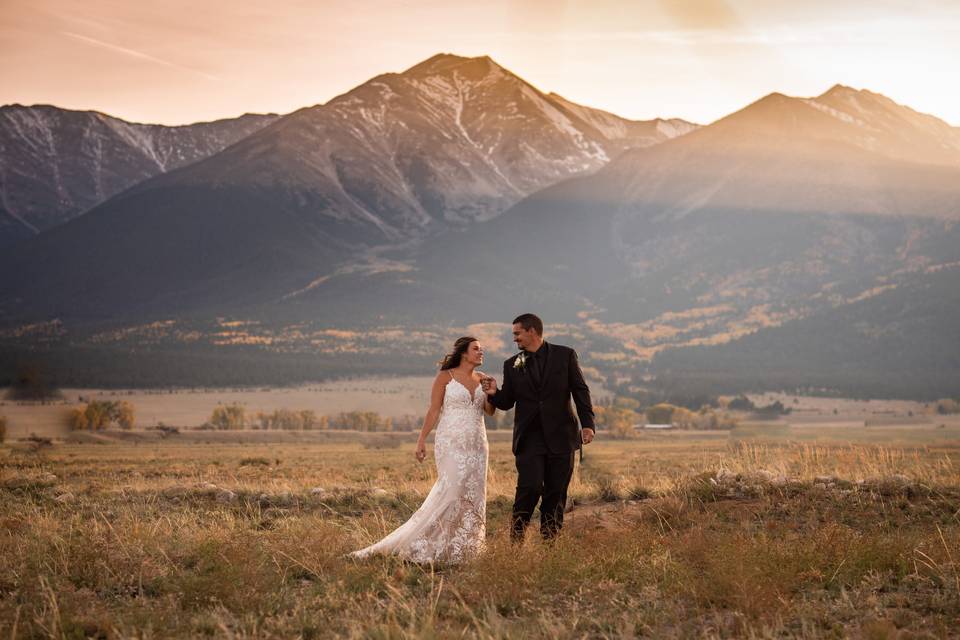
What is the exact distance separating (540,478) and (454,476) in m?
0.98

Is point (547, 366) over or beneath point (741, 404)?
over

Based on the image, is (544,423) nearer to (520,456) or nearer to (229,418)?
(520,456)

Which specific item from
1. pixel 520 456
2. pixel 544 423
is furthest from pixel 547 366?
pixel 520 456

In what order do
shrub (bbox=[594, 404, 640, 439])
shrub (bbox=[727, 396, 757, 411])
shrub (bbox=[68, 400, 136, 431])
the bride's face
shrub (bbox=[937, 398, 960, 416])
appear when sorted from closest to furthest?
the bride's face
shrub (bbox=[68, 400, 136, 431])
shrub (bbox=[594, 404, 640, 439])
shrub (bbox=[937, 398, 960, 416])
shrub (bbox=[727, 396, 757, 411])

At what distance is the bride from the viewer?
36.1 feet

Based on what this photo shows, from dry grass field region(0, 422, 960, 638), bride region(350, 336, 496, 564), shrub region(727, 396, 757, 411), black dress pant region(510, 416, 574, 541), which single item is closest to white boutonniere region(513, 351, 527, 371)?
bride region(350, 336, 496, 564)

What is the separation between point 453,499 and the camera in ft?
36.9

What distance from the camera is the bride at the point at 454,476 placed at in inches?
433

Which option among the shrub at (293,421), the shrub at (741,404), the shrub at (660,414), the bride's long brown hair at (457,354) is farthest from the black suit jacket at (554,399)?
the shrub at (741,404)

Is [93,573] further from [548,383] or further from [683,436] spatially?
[683,436]

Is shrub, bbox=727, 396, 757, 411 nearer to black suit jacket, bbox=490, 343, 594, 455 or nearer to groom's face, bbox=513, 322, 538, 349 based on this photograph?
black suit jacket, bbox=490, 343, 594, 455

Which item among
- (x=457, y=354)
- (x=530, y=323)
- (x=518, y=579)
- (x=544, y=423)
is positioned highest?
(x=530, y=323)

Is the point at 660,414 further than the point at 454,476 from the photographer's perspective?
Yes

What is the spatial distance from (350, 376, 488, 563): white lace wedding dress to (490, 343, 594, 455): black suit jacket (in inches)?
20.7
